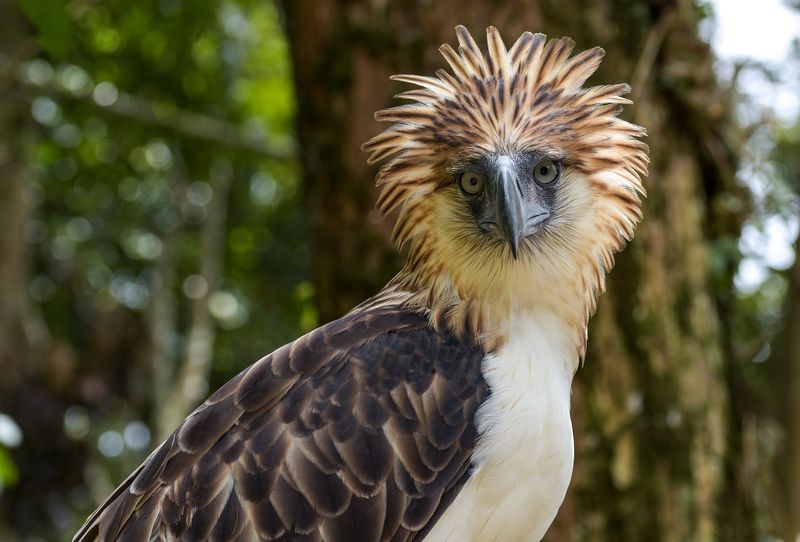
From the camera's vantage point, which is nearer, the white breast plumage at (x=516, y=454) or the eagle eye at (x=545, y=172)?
the white breast plumage at (x=516, y=454)

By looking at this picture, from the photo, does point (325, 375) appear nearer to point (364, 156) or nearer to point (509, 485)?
point (509, 485)

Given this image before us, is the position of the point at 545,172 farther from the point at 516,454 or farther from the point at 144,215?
the point at 144,215

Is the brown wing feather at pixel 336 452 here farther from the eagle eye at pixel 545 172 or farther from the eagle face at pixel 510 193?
the eagle eye at pixel 545 172

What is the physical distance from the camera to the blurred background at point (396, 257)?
16.5ft

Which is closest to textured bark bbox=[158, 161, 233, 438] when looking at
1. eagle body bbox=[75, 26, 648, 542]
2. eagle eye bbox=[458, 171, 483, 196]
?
eagle body bbox=[75, 26, 648, 542]

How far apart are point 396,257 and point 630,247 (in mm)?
1150

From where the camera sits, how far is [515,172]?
3197 millimetres

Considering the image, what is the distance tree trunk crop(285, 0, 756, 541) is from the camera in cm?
496

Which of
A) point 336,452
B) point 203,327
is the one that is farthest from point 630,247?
point 203,327

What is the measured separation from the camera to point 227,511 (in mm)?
3252

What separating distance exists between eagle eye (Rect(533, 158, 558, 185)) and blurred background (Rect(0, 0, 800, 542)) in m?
1.74

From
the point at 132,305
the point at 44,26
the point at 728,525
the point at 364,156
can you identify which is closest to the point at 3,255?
the point at 132,305

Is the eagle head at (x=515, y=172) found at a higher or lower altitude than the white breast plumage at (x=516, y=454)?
higher

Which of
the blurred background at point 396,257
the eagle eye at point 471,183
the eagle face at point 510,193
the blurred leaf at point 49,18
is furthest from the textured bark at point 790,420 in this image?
the blurred leaf at point 49,18
